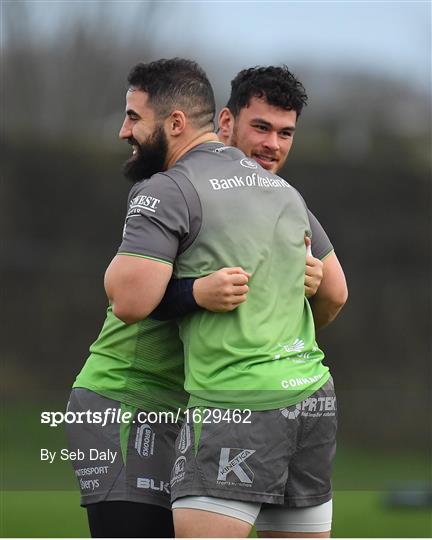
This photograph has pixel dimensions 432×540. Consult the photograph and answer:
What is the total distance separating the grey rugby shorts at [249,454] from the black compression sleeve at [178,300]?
1.09 ft

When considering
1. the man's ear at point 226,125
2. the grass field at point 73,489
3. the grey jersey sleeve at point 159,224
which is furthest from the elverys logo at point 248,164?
the grass field at point 73,489

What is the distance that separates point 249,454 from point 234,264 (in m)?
0.57

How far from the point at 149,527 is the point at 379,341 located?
12789mm

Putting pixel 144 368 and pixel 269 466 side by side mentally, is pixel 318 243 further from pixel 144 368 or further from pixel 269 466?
pixel 269 466

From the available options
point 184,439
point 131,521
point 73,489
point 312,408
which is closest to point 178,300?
point 184,439

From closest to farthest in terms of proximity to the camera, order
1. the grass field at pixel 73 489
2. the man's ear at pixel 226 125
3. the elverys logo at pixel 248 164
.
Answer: the elverys logo at pixel 248 164 → the man's ear at pixel 226 125 → the grass field at pixel 73 489

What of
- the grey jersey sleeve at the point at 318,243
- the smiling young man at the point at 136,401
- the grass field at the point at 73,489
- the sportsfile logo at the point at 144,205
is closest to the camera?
the sportsfile logo at the point at 144,205

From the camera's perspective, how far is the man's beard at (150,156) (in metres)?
3.63

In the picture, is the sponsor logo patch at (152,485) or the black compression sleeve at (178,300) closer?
the black compression sleeve at (178,300)

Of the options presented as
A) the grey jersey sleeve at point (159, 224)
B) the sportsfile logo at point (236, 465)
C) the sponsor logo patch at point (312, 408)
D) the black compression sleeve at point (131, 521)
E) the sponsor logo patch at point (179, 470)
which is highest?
the grey jersey sleeve at point (159, 224)

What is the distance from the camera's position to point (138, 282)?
3.29 metres

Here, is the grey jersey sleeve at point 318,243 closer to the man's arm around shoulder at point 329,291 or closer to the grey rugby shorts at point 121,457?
the man's arm around shoulder at point 329,291

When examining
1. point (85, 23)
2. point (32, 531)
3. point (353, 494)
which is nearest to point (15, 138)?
point (85, 23)

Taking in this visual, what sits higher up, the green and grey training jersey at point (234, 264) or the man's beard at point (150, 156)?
the man's beard at point (150, 156)
